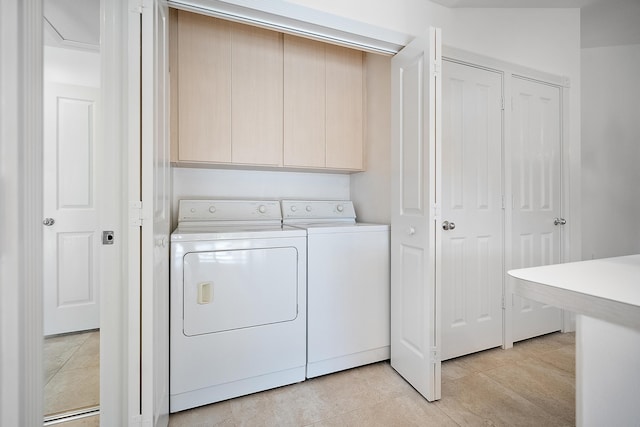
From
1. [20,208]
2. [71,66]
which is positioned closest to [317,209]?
[20,208]

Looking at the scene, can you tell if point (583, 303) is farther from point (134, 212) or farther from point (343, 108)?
point (343, 108)

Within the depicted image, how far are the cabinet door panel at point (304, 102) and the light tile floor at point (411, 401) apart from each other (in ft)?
4.90

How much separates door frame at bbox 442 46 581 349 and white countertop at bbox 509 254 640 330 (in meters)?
1.31

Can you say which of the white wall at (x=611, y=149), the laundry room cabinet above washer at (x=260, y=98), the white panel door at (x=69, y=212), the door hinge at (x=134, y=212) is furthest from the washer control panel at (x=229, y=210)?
the white wall at (x=611, y=149)

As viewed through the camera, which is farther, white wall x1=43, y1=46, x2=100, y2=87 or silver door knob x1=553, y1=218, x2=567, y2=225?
silver door knob x1=553, y1=218, x2=567, y2=225

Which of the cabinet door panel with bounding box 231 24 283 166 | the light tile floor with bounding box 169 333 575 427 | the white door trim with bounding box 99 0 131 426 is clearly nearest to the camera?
the white door trim with bounding box 99 0 131 426

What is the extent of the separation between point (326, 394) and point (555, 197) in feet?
7.94

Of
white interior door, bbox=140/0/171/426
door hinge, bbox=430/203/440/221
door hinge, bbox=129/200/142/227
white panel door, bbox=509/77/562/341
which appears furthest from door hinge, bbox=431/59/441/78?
door hinge, bbox=129/200/142/227

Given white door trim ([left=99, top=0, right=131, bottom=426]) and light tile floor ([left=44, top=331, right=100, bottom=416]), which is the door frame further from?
light tile floor ([left=44, top=331, right=100, bottom=416])

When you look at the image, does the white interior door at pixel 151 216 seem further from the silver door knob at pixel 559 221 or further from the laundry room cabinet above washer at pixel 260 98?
the silver door knob at pixel 559 221

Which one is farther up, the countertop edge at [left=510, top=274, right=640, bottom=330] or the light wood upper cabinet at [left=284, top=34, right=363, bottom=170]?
the light wood upper cabinet at [left=284, top=34, right=363, bottom=170]

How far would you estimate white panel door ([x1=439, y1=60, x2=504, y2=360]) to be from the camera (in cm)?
200

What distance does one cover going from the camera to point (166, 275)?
144 centimetres

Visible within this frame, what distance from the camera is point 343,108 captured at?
2219 millimetres
